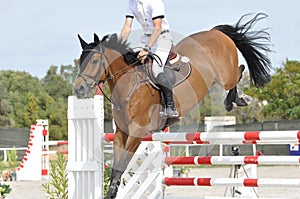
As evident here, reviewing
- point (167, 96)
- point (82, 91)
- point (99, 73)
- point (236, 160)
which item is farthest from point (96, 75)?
point (236, 160)

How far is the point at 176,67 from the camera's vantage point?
5.65m

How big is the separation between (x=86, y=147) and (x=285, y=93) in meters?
21.0

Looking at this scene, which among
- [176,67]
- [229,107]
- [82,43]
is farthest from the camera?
[229,107]

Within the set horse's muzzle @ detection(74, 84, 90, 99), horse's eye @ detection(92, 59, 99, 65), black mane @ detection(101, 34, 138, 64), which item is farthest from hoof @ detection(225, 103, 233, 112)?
horse's muzzle @ detection(74, 84, 90, 99)

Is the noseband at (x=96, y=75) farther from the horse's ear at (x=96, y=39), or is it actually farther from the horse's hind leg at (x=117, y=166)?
the horse's hind leg at (x=117, y=166)

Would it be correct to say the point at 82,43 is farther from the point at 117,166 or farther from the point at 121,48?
the point at 117,166

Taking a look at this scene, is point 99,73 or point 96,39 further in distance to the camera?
point 96,39

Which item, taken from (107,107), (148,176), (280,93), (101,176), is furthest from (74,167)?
(280,93)

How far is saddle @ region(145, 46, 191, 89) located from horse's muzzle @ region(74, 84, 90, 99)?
745mm

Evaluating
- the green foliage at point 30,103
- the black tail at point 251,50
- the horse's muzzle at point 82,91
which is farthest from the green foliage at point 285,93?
the horse's muzzle at point 82,91

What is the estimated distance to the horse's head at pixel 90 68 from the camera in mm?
4793

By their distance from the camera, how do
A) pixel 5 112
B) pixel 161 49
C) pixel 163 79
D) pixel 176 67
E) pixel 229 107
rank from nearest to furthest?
pixel 163 79 → pixel 161 49 → pixel 176 67 → pixel 229 107 → pixel 5 112

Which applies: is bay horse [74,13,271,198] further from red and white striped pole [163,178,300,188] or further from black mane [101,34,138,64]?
red and white striped pole [163,178,300,188]

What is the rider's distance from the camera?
521cm
